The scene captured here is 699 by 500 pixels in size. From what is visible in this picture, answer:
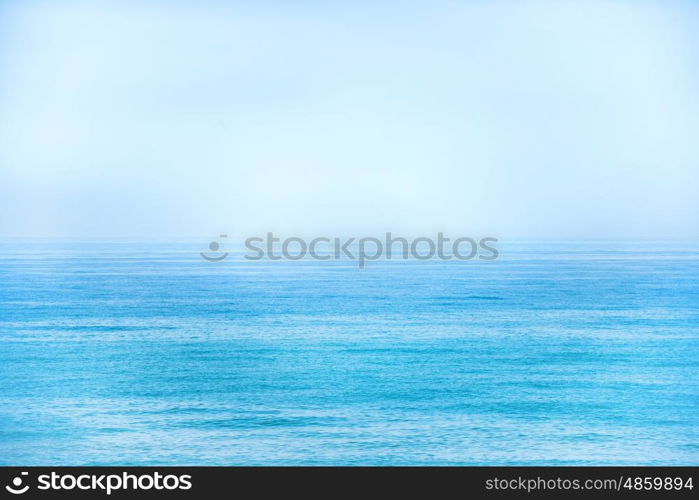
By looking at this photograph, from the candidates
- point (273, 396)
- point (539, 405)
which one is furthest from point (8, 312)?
point (539, 405)

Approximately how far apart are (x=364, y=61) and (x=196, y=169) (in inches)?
175

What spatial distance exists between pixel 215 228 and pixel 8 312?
774cm

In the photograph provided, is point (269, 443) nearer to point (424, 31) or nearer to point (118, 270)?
A: point (118, 270)

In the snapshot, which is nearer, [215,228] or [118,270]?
[118,270]

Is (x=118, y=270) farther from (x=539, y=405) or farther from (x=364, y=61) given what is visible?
(x=539, y=405)

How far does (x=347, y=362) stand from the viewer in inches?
468

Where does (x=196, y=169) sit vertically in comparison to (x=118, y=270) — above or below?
above

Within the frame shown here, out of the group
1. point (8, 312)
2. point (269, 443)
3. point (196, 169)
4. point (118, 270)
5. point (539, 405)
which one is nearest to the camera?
point (269, 443)

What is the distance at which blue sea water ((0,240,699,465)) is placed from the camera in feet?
28.4

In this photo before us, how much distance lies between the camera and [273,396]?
10.5 metres

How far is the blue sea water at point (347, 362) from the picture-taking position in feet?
28.4
